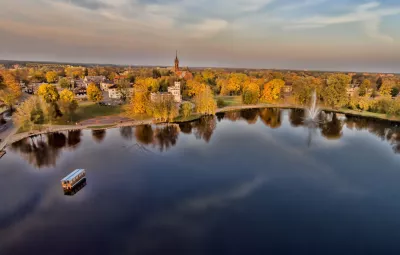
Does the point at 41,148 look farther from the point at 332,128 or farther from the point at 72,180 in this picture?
the point at 332,128

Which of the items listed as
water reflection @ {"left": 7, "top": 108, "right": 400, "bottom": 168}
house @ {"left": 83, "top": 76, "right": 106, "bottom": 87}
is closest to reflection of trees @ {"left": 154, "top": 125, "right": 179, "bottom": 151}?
water reflection @ {"left": 7, "top": 108, "right": 400, "bottom": 168}

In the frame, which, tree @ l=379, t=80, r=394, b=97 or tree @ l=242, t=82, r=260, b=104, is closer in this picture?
tree @ l=242, t=82, r=260, b=104

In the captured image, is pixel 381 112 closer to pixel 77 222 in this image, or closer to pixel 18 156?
pixel 77 222

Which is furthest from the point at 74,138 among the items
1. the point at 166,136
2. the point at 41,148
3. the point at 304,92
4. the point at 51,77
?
the point at 51,77

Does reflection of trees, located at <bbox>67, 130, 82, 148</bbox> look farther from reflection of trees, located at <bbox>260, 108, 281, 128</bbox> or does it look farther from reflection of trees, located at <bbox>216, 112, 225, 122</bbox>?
reflection of trees, located at <bbox>260, 108, 281, 128</bbox>

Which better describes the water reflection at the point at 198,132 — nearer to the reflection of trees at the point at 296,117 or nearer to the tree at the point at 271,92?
the reflection of trees at the point at 296,117

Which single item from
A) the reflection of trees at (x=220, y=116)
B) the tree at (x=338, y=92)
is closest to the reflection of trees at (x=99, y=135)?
the reflection of trees at (x=220, y=116)

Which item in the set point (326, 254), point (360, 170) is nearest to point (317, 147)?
point (360, 170)
